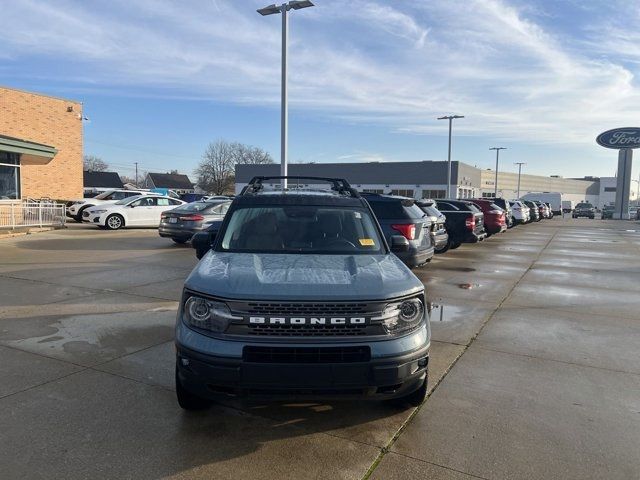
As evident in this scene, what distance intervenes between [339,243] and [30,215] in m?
17.8

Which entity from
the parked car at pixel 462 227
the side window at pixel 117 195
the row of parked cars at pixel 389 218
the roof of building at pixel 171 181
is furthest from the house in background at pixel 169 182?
the parked car at pixel 462 227

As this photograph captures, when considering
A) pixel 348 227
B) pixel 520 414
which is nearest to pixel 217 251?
pixel 348 227

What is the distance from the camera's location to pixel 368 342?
328 cm

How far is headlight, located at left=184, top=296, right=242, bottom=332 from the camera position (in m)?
3.31

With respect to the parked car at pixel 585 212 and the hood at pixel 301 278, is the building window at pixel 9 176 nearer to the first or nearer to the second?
the hood at pixel 301 278

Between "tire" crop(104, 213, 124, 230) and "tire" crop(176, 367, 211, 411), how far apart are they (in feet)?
59.9

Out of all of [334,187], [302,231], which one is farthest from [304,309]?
[334,187]

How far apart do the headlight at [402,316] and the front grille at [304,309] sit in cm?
19

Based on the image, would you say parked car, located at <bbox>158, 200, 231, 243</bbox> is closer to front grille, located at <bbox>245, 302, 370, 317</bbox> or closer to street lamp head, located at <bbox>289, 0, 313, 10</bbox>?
street lamp head, located at <bbox>289, 0, 313, 10</bbox>

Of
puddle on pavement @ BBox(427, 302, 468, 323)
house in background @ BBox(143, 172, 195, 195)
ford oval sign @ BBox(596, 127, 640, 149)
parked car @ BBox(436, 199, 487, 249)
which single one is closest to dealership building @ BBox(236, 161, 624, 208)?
ford oval sign @ BBox(596, 127, 640, 149)

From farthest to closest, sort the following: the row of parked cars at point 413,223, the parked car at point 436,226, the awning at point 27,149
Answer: the awning at point 27,149
the parked car at point 436,226
the row of parked cars at point 413,223

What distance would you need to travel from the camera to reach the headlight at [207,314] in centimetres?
331

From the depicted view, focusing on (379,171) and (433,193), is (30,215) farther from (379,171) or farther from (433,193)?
(379,171)

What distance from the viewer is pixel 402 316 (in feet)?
11.4
